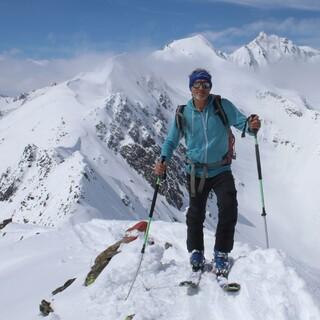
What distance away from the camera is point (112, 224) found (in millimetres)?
19016

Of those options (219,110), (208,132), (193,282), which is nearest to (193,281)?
(193,282)

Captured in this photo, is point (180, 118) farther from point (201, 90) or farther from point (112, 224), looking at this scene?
point (112, 224)

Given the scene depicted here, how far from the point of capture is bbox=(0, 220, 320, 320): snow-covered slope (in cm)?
804

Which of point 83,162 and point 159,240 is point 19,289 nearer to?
point 159,240

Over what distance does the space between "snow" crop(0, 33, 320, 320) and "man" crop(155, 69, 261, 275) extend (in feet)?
2.15

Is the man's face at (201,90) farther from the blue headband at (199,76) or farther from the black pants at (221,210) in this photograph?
the black pants at (221,210)

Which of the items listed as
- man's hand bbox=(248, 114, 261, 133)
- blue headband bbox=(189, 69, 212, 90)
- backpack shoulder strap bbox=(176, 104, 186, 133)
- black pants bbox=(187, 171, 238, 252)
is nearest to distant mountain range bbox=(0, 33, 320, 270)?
black pants bbox=(187, 171, 238, 252)

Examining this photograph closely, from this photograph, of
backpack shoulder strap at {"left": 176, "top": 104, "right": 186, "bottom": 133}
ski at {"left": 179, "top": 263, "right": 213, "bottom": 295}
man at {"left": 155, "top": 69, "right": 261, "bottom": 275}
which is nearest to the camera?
ski at {"left": 179, "top": 263, "right": 213, "bottom": 295}

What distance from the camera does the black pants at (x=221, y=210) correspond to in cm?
966

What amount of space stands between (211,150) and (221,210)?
1.18m

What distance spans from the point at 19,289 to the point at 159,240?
13.3 ft

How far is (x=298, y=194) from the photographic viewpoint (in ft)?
625

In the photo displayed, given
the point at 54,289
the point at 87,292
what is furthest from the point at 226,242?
the point at 54,289

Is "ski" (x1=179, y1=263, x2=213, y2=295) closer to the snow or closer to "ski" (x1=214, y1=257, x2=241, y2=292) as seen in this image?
the snow
